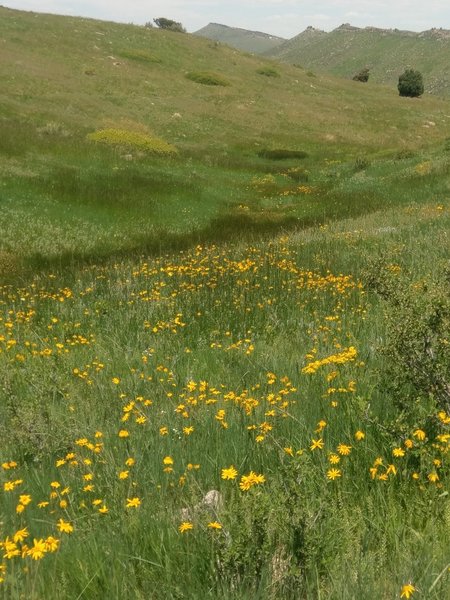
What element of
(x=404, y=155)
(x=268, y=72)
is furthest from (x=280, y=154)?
(x=268, y=72)

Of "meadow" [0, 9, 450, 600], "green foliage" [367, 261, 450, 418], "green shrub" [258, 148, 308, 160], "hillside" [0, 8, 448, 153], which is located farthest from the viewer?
"hillside" [0, 8, 448, 153]

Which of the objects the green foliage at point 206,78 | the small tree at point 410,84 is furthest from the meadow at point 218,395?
the small tree at point 410,84

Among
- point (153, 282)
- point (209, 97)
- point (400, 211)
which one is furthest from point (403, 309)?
point (209, 97)

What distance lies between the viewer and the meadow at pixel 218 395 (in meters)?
3.02

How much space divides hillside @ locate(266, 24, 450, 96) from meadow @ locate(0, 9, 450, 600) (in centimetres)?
12925

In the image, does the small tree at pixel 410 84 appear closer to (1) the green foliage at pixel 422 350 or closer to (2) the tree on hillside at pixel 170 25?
(2) the tree on hillside at pixel 170 25

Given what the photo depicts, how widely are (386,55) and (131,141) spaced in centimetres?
15223

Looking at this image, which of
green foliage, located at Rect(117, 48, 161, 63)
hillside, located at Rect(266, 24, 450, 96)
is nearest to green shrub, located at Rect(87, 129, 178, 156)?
green foliage, located at Rect(117, 48, 161, 63)

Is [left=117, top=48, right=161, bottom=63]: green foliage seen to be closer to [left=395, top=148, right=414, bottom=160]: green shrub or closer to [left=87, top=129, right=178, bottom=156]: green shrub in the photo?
[left=87, top=129, right=178, bottom=156]: green shrub

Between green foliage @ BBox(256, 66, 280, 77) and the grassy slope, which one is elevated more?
green foliage @ BBox(256, 66, 280, 77)

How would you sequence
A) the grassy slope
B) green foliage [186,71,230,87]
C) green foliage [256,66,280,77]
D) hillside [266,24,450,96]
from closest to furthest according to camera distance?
the grassy slope, green foliage [186,71,230,87], green foliage [256,66,280,77], hillside [266,24,450,96]

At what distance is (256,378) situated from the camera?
21.1 feet

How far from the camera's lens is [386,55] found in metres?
165

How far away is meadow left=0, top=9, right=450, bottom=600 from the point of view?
9.91ft
